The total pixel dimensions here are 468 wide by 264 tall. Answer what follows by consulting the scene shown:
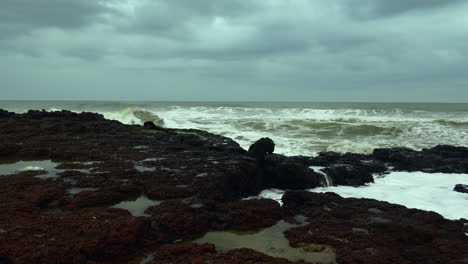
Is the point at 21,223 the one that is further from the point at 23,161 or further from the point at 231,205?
the point at 23,161

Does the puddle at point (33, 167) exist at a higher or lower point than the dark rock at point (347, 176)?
higher

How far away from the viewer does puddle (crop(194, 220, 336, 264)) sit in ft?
13.2

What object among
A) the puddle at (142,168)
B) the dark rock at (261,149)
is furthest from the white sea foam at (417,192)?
the puddle at (142,168)

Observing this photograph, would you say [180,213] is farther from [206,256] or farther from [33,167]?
[33,167]

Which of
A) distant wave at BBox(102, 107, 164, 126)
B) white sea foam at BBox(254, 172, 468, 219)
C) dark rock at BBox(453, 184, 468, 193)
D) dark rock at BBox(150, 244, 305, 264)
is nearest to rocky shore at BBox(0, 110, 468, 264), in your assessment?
dark rock at BBox(150, 244, 305, 264)

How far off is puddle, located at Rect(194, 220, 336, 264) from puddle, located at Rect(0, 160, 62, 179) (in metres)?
4.18

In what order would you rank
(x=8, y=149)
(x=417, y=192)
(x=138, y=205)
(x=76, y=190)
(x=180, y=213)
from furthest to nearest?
1. (x=417, y=192)
2. (x=8, y=149)
3. (x=76, y=190)
4. (x=138, y=205)
5. (x=180, y=213)

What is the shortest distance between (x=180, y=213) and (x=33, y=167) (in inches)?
172

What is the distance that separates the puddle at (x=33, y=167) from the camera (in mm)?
6737

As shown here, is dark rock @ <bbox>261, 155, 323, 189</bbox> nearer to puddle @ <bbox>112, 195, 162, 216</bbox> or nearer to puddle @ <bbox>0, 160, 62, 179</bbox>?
puddle @ <bbox>112, 195, 162, 216</bbox>

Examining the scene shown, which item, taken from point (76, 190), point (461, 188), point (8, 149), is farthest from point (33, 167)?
point (461, 188)

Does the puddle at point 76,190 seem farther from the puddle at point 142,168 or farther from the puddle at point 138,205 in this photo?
the puddle at point 142,168

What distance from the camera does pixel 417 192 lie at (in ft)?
28.1

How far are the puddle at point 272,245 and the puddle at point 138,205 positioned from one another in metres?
1.20
